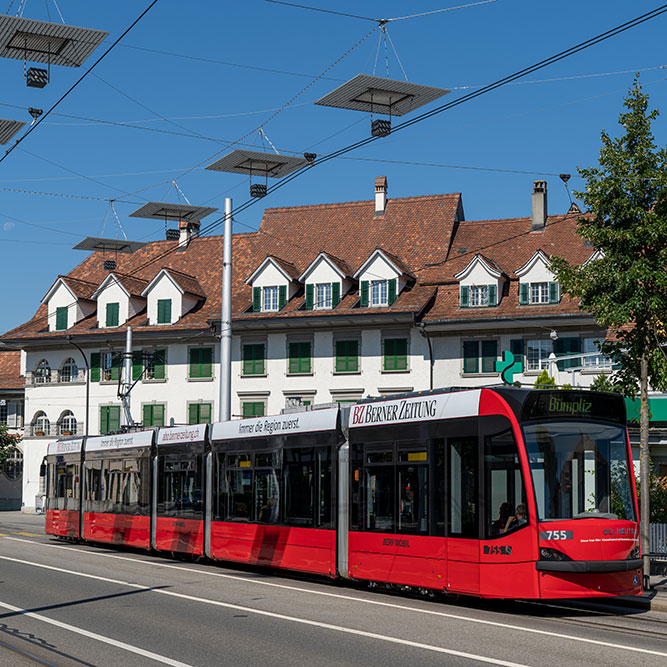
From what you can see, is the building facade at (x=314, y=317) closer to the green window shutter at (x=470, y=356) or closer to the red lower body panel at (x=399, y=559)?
the green window shutter at (x=470, y=356)

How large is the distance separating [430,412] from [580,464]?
2393mm

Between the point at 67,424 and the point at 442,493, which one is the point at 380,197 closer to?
the point at 67,424

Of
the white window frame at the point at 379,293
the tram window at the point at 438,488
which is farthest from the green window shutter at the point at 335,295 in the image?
the tram window at the point at 438,488

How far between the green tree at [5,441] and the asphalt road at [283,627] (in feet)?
144

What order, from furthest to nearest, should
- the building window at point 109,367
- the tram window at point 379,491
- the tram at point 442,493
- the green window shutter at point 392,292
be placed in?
the building window at point 109,367 < the green window shutter at point 392,292 < the tram window at point 379,491 < the tram at point 442,493

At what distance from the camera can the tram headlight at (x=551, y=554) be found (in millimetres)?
13542

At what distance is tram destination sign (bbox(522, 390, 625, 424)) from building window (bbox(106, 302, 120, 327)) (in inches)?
1701

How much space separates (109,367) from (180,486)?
3329 cm

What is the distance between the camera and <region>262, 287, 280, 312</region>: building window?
50.9 m

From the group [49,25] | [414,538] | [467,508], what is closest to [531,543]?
[467,508]

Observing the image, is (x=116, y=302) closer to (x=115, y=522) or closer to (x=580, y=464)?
(x=115, y=522)

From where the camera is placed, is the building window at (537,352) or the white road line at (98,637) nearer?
the white road line at (98,637)

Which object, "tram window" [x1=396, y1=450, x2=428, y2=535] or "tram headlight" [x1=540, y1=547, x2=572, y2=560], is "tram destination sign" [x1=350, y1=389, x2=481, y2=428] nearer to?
"tram window" [x1=396, y1=450, x2=428, y2=535]

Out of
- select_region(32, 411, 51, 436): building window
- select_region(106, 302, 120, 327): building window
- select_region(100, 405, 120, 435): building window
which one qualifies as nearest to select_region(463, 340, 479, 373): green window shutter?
select_region(100, 405, 120, 435): building window
